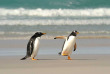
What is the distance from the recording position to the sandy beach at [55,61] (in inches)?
281

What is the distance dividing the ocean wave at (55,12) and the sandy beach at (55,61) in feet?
32.2

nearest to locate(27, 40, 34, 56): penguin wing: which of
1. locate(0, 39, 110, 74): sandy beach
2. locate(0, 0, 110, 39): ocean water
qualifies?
locate(0, 39, 110, 74): sandy beach

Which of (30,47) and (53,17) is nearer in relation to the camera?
(30,47)

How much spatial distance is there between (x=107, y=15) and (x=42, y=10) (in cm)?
410

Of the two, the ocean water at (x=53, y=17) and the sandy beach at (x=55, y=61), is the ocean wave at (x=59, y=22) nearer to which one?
the ocean water at (x=53, y=17)

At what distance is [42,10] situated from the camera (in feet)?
79.1

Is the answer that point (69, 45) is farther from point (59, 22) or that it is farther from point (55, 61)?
point (59, 22)

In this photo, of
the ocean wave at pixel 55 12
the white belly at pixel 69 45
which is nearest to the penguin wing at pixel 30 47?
the white belly at pixel 69 45

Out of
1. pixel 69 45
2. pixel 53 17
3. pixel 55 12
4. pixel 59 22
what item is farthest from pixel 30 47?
pixel 55 12

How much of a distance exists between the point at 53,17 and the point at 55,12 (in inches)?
74.2

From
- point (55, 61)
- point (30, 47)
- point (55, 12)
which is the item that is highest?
point (55, 12)

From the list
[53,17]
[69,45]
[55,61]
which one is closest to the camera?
[55,61]

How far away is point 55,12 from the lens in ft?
75.8

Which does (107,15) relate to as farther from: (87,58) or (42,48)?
(87,58)
